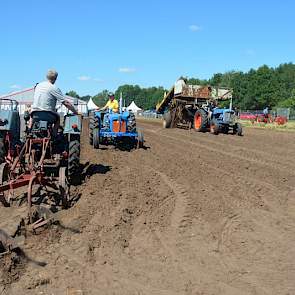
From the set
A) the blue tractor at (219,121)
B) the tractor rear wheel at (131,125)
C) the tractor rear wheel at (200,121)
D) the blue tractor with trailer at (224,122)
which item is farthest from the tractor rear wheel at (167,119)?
the tractor rear wheel at (131,125)

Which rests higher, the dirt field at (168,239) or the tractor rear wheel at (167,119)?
the tractor rear wheel at (167,119)

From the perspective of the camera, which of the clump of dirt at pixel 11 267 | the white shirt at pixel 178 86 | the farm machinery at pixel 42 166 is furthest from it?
the white shirt at pixel 178 86

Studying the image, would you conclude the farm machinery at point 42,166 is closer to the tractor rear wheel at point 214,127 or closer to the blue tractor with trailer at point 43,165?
the blue tractor with trailer at point 43,165

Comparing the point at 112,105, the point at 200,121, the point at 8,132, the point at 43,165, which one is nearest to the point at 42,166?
the point at 43,165

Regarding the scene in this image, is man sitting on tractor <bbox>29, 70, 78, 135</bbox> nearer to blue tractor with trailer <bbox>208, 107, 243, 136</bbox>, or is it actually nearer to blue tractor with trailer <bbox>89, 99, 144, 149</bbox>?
blue tractor with trailer <bbox>89, 99, 144, 149</bbox>

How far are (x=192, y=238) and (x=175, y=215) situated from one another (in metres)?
0.88

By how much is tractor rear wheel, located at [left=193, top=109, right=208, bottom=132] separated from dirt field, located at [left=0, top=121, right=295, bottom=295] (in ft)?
39.9

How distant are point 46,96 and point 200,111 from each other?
→ 51.8 feet

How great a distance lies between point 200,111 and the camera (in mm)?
22250

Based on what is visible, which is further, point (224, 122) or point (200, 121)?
point (200, 121)

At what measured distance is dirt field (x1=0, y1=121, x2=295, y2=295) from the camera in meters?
4.14

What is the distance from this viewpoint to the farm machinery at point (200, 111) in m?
21.4

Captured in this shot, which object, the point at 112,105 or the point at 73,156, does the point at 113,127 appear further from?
the point at 73,156

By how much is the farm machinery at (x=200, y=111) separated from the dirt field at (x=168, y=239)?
39.3ft
